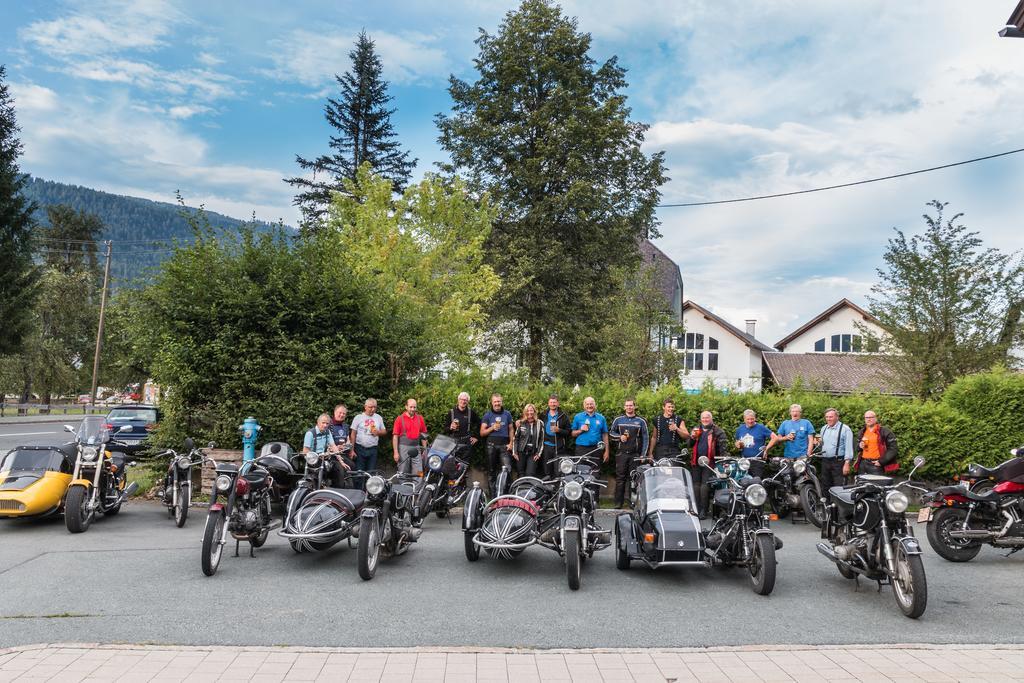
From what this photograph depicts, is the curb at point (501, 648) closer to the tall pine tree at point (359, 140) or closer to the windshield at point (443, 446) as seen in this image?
the windshield at point (443, 446)

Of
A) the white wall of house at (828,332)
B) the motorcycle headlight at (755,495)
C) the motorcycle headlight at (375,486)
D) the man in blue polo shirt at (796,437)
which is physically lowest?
the motorcycle headlight at (375,486)

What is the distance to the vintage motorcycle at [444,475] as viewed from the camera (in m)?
10.4

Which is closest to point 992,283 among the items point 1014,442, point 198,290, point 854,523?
point 1014,442

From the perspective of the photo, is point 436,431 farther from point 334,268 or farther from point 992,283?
point 992,283

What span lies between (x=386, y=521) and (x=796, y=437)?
738 centimetres

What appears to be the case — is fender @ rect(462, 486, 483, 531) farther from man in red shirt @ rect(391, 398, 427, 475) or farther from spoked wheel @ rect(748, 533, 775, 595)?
man in red shirt @ rect(391, 398, 427, 475)

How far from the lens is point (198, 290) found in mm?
13164

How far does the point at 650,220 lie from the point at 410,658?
79.2 ft

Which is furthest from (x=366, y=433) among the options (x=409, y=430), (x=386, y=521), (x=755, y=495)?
(x=755, y=495)

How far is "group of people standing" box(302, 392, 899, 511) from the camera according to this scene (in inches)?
477

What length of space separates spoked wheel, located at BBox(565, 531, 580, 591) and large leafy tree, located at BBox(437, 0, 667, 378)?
17669 mm

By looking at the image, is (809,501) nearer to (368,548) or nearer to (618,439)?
(618,439)

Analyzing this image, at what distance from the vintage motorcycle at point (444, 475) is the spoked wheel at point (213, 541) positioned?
274 cm

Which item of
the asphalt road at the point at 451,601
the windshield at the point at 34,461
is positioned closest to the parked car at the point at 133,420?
the windshield at the point at 34,461
